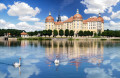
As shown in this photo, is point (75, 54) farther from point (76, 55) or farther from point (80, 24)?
point (80, 24)

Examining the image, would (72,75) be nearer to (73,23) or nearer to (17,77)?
(17,77)

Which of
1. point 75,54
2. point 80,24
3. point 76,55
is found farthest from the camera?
Result: point 80,24

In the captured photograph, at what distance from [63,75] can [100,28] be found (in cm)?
12850

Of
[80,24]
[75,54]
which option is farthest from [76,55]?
[80,24]

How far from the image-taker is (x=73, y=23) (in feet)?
445

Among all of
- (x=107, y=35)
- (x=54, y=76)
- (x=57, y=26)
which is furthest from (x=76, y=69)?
(x=57, y=26)

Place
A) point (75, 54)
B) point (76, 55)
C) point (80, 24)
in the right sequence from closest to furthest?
1. point (76, 55)
2. point (75, 54)
3. point (80, 24)

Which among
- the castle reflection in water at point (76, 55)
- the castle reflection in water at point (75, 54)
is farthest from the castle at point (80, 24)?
the castle reflection in water at point (76, 55)

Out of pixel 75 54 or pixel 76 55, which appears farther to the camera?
pixel 75 54

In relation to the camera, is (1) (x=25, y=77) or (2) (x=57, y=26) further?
(2) (x=57, y=26)

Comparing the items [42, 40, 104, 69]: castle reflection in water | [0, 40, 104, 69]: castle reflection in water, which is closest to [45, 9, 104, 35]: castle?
[0, 40, 104, 69]: castle reflection in water

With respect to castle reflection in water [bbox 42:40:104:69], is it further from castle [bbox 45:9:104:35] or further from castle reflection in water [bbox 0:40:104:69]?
castle [bbox 45:9:104:35]

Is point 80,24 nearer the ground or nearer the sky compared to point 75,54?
nearer the sky

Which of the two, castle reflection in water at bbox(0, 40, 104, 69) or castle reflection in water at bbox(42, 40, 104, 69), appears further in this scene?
castle reflection in water at bbox(42, 40, 104, 69)
